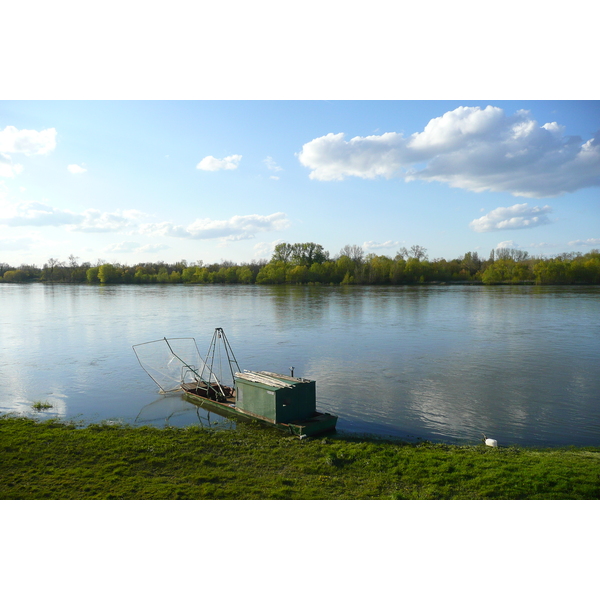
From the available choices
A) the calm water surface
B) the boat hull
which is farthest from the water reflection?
the boat hull

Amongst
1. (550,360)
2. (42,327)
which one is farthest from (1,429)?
(42,327)

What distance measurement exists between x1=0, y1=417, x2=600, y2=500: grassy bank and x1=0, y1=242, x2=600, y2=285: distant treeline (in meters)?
112

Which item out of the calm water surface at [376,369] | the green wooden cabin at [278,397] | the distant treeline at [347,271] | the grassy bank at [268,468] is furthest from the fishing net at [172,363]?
the distant treeline at [347,271]

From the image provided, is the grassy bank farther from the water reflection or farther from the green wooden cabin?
the water reflection

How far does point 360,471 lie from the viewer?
8695mm

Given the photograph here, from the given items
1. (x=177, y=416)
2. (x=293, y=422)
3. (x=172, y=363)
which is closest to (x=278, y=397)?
(x=293, y=422)

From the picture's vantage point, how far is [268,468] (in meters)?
8.93

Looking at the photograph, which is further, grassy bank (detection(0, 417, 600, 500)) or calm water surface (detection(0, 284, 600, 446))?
calm water surface (detection(0, 284, 600, 446))

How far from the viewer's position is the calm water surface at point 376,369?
12922 mm

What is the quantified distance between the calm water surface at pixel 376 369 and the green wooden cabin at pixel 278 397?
1.19 metres

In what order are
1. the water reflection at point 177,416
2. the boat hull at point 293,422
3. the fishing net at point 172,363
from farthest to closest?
the fishing net at point 172,363, the water reflection at point 177,416, the boat hull at point 293,422

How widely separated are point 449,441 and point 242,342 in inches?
634

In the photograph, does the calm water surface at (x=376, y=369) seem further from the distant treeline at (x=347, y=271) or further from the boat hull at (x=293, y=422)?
the distant treeline at (x=347, y=271)

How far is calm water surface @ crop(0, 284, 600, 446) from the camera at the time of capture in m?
12.9
